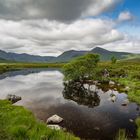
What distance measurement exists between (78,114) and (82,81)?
171ft

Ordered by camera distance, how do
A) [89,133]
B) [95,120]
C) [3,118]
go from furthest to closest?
[95,120], [89,133], [3,118]

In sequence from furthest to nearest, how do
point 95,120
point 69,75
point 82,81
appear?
point 82,81 < point 69,75 < point 95,120

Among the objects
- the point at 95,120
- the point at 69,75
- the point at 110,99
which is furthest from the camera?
the point at 69,75

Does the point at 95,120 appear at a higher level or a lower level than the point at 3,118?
lower

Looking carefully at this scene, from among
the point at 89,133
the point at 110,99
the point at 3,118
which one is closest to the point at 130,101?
the point at 110,99

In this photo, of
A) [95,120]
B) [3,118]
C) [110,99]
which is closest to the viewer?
[3,118]

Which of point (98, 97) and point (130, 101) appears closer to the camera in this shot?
point (130, 101)

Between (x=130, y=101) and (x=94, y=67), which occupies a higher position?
(x=94, y=67)

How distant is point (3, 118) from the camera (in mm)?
26062

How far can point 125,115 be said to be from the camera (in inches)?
1523

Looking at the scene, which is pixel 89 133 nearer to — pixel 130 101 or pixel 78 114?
pixel 78 114

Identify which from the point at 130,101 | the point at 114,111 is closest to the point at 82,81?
the point at 130,101

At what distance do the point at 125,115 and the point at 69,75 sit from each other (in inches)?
1907

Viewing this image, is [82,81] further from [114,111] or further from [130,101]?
[114,111]
